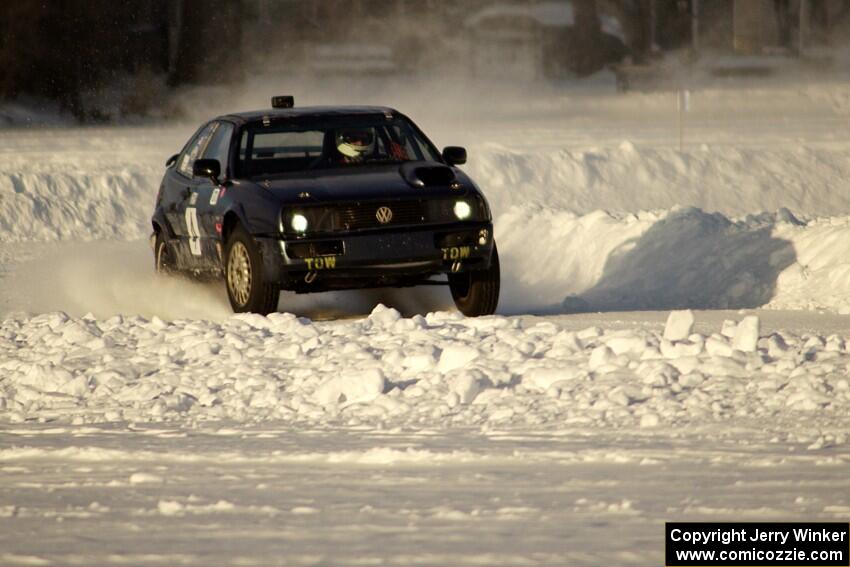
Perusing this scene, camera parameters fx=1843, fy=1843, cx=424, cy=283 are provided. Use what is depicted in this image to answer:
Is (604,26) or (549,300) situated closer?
(549,300)


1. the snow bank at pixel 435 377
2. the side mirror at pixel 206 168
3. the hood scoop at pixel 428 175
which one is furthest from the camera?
the side mirror at pixel 206 168

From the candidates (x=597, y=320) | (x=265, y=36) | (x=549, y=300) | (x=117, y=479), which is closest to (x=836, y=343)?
(x=597, y=320)

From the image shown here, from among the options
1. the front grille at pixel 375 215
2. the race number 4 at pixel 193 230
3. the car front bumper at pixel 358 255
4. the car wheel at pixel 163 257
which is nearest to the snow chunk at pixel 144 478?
the car front bumper at pixel 358 255

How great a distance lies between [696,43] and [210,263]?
32876mm

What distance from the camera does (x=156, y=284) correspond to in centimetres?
1391

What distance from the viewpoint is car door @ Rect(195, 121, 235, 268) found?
12.1 meters

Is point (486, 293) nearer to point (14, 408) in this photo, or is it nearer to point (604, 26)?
point (14, 408)

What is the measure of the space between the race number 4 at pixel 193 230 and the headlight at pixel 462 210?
78.7 inches

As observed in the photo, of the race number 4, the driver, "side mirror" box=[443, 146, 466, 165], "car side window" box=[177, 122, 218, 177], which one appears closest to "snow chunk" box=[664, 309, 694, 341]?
"side mirror" box=[443, 146, 466, 165]

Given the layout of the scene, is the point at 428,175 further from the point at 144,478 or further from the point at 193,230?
the point at 144,478

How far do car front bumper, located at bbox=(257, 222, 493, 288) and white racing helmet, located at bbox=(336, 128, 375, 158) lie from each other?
44.8 inches

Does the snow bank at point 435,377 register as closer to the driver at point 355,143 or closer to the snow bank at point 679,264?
the driver at point 355,143

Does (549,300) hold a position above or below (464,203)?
below

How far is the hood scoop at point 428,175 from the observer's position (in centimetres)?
1161
